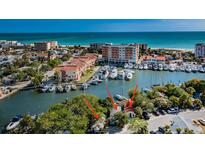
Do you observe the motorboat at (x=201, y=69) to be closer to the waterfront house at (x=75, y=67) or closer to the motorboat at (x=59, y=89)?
the waterfront house at (x=75, y=67)

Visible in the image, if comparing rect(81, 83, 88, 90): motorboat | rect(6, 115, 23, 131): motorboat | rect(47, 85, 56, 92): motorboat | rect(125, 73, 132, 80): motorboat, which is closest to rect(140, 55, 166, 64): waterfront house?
rect(125, 73, 132, 80): motorboat

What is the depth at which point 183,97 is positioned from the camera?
3.59 m

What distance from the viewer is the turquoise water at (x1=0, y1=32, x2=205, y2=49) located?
336cm

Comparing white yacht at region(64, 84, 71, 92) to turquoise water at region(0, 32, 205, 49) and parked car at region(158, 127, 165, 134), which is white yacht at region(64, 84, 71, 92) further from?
parked car at region(158, 127, 165, 134)

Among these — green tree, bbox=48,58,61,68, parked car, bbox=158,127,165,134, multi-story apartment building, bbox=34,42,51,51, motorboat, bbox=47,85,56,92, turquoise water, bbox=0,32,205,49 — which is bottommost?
parked car, bbox=158,127,165,134

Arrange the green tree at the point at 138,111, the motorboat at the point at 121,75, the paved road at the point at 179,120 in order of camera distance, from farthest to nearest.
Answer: the motorboat at the point at 121,75
the green tree at the point at 138,111
the paved road at the point at 179,120

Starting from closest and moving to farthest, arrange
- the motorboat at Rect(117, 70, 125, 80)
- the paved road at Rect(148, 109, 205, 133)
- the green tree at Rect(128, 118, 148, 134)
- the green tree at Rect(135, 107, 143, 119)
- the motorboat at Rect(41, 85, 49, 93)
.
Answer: the green tree at Rect(128, 118, 148, 134), the paved road at Rect(148, 109, 205, 133), the green tree at Rect(135, 107, 143, 119), the motorboat at Rect(41, 85, 49, 93), the motorboat at Rect(117, 70, 125, 80)

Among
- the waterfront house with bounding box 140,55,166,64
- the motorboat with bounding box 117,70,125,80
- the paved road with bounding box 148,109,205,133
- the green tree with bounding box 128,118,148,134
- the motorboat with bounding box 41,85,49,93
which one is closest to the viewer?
the green tree with bounding box 128,118,148,134

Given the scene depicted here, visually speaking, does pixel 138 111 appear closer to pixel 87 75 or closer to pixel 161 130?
pixel 161 130

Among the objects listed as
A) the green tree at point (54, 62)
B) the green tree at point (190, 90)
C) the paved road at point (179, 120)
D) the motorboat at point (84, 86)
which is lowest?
the paved road at point (179, 120)

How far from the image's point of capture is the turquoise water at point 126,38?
11.0ft

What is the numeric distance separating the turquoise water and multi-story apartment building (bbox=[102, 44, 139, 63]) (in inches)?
3.5

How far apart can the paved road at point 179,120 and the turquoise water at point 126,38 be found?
75 centimetres

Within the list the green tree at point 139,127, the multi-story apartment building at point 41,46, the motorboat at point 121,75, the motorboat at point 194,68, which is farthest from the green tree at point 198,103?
the multi-story apartment building at point 41,46
